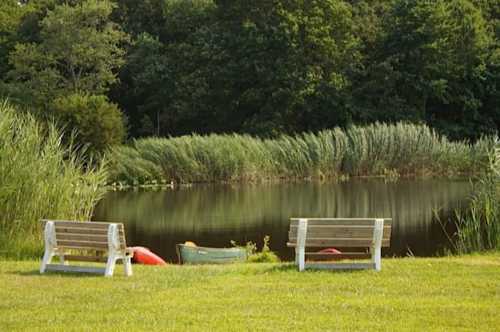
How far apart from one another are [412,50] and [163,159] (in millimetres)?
17677

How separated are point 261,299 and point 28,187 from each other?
7.07m

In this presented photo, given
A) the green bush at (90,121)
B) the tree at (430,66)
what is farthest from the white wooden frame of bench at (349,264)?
the tree at (430,66)

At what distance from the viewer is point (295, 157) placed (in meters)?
39.0

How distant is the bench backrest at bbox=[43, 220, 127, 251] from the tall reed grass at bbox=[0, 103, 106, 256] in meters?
3.09

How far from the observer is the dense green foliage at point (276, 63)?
→ 48.2m

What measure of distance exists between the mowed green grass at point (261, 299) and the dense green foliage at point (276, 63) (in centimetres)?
3644

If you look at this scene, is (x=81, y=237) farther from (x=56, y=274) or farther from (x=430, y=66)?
(x=430, y=66)

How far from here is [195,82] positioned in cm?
5119

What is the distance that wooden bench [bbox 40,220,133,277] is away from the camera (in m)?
11.1

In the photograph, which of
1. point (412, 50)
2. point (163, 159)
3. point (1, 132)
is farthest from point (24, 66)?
point (1, 132)

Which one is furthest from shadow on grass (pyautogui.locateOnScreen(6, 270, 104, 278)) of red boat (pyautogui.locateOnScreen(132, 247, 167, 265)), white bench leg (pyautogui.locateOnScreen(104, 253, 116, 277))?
red boat (pyautogui.locateOnScreen(132, 247, 167, 265))

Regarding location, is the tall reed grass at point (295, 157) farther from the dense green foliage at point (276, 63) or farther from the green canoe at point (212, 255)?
the green canoe at point (212, 255)

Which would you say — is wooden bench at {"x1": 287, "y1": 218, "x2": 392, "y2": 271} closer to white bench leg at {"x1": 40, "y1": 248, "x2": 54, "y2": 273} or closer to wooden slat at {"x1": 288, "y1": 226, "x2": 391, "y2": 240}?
wooden slat at {"x1": 288, "y1": 226, "x2": 391, "y2": 240}

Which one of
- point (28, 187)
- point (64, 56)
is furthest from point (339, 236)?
point (64, 56)
